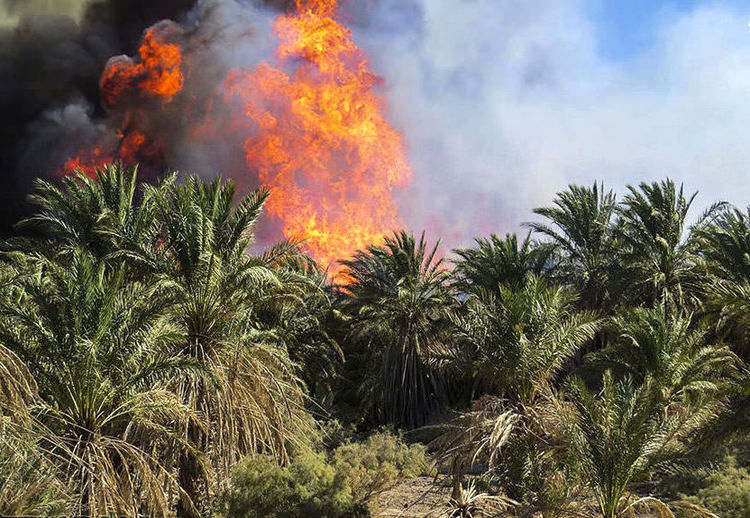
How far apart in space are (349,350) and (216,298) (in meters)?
15.4

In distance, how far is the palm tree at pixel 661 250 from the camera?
21.6 meters

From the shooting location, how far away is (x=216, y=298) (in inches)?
514

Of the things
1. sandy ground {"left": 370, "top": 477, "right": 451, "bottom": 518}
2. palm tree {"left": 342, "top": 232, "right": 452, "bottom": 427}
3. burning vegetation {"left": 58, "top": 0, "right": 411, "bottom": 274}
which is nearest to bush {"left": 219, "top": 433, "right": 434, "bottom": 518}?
sandy ground {"left": 370, "top": 477, "right": 451, "bottom": 518}

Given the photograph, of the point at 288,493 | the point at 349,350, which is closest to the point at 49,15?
the point at 349,350

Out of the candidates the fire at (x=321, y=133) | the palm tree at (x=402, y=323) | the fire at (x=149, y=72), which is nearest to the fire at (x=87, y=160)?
the fire at (x=149, y=72)

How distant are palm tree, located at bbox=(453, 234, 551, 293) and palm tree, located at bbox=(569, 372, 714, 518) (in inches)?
518

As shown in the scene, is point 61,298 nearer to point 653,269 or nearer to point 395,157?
point 653,269

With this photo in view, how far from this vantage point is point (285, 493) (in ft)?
39.7

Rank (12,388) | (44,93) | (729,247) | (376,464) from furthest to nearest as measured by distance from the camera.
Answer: (44,93) → (729,247) → (376,464) → (12,388)

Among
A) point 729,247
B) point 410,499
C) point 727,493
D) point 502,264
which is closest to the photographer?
point 727,493

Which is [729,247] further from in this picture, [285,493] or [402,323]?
[285,493]

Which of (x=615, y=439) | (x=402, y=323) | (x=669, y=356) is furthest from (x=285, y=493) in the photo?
(x=402, y=323)

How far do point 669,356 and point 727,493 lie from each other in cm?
523

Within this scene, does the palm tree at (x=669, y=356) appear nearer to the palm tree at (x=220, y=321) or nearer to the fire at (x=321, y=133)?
the palm tree at (x=220, y=321)
